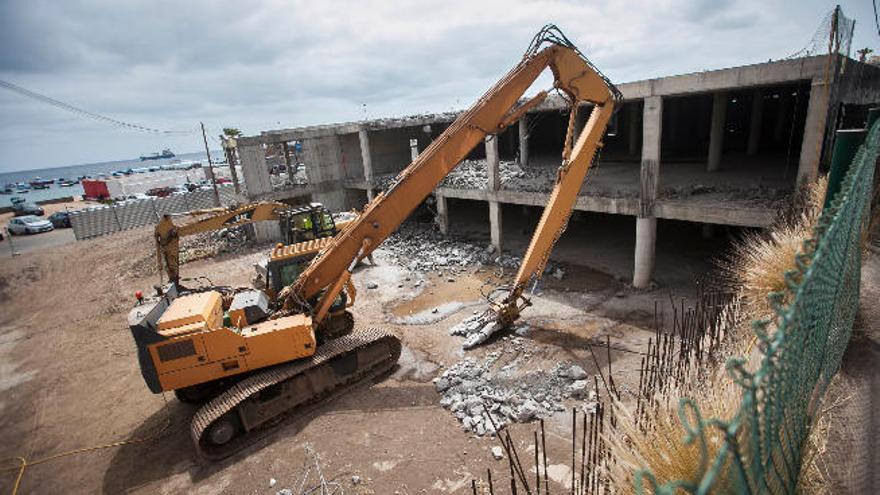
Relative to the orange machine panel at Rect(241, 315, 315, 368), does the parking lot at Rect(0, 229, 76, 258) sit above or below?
below

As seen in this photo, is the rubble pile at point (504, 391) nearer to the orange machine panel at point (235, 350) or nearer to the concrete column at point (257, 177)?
the orange machine panel at point (235, 350)

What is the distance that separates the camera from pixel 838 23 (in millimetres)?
8547

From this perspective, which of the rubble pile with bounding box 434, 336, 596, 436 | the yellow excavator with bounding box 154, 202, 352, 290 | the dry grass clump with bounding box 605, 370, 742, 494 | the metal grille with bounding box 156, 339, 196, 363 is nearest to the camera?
the dry grass clump with bounding box 605, 370, 742, 494

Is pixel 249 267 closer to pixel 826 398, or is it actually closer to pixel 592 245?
pixel 592 245

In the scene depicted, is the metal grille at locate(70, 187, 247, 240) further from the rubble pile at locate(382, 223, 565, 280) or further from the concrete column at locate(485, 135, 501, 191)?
the concrete column at locate(485, 135, 501, 191)

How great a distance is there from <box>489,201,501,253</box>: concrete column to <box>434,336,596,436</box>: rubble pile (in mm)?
8120

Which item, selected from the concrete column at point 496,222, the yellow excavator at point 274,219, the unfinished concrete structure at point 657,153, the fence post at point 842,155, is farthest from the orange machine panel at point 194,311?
the concrete column at point 496,222

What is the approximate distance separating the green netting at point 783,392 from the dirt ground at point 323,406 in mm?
4311

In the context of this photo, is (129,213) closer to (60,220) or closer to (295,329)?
(60,220)

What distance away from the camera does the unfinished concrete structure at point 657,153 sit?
10.2m

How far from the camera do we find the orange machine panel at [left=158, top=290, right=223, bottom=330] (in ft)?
24.6

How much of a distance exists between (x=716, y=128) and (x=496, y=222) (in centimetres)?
848

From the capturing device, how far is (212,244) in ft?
71.8

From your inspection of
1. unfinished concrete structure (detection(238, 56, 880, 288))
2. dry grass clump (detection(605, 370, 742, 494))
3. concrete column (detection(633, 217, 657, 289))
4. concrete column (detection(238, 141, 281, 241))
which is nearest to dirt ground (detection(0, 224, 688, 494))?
concrete column (detection(633, 217, 657, 289))
